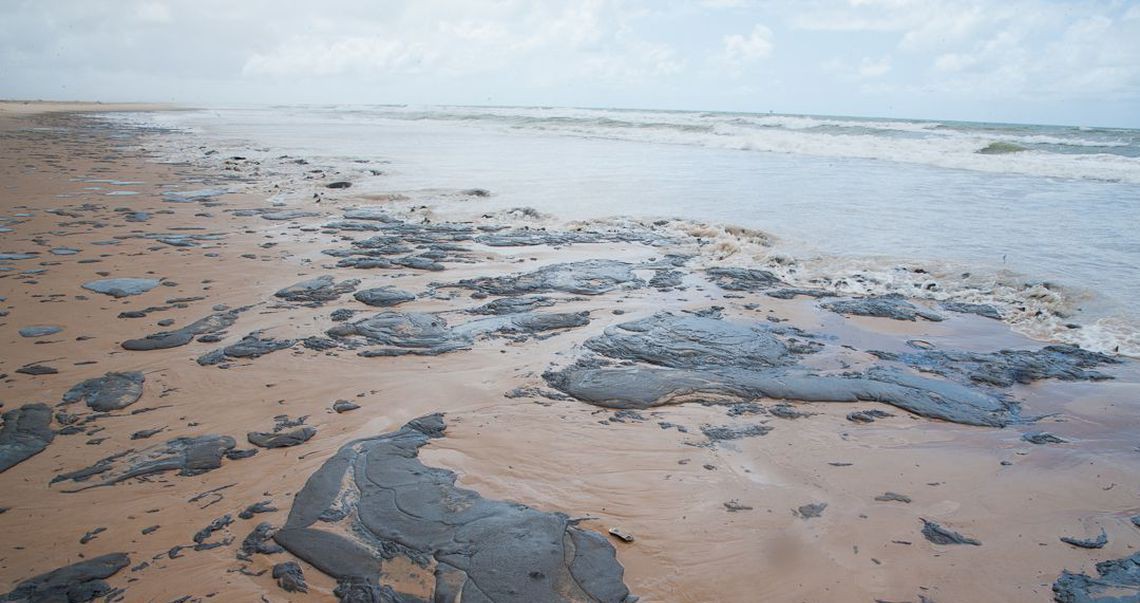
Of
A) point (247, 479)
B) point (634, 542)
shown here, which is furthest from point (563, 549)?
point (247, 479)

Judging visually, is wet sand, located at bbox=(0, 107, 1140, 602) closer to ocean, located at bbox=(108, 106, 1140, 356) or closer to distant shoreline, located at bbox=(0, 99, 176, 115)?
ocean, located at bbox=(108, 106, 1140, 356)

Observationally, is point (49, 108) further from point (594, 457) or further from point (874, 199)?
point (594, 457)

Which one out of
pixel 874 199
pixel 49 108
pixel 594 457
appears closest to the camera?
pixel 594 457

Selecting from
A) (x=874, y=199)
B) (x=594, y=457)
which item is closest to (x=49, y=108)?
(x=874, y=199)

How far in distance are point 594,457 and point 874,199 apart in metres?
11.8

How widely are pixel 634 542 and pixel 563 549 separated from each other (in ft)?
1.13

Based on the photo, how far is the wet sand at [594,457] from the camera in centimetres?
259

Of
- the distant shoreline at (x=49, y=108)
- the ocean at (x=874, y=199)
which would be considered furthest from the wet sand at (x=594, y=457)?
the distant shoreline at (x=49, y=108)

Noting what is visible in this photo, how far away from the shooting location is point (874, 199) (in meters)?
13.0

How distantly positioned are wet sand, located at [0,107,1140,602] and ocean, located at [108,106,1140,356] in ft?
4.81

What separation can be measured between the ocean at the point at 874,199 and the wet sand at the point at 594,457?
146 cm

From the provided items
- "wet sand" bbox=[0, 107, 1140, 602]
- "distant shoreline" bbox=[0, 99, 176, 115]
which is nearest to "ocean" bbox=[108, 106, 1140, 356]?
"wet sand" bbox=[0, 107, 1140, 602]

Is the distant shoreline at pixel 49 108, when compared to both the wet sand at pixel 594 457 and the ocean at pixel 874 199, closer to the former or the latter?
the ocean at pixel 874 199

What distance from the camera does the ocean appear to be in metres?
6.98
